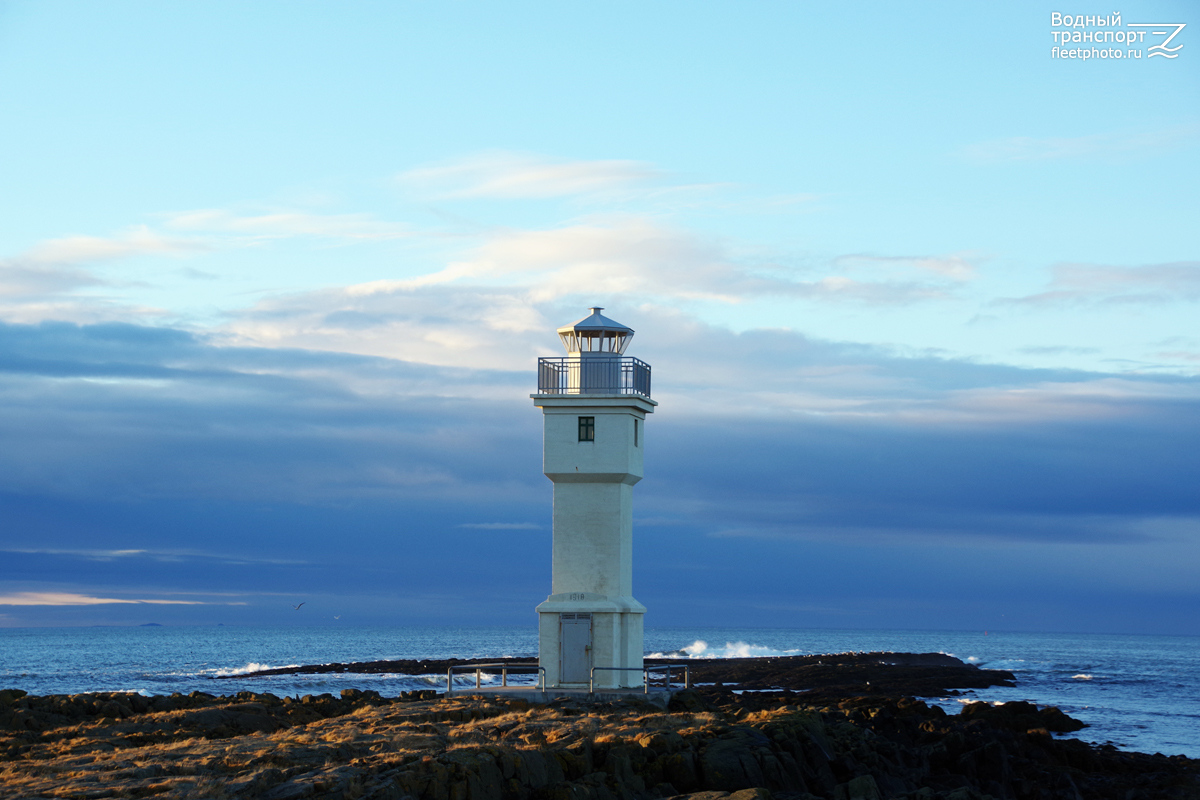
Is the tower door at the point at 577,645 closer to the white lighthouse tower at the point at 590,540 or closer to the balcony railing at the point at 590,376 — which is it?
the white lighthouse tower at the point at 590,540

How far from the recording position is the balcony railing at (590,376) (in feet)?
72.9

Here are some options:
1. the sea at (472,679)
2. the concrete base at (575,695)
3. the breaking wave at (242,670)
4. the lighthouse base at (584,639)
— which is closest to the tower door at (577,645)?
the lighthouse base at (584,639)

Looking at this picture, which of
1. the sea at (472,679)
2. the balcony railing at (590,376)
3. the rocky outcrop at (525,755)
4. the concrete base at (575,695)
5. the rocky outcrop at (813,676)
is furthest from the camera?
the rocky outcrop at (813,676)

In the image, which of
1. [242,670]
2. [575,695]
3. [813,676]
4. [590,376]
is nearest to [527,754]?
[575,695]

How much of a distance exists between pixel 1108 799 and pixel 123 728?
54.0 feet

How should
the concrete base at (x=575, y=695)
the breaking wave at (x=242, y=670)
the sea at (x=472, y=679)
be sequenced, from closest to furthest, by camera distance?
the concrete base at (x=575, y=695), the sea at (x=472, y=679), the breaking wave at (x=242, y=670)

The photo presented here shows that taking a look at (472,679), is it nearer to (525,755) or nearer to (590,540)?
(590,540)

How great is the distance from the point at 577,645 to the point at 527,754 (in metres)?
7.36

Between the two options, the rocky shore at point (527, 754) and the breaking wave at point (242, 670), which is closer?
the rocky shore at point (527, 754)

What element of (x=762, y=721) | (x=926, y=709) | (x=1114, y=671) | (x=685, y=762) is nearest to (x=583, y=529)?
(x=762, y=721)

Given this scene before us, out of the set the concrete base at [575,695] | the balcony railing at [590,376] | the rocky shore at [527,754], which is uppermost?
the balcony railing at [590,376]

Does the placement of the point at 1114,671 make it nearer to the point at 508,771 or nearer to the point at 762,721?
the point at 762,721

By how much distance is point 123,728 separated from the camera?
1944 centimetres

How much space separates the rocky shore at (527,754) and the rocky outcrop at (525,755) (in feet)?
0.11
